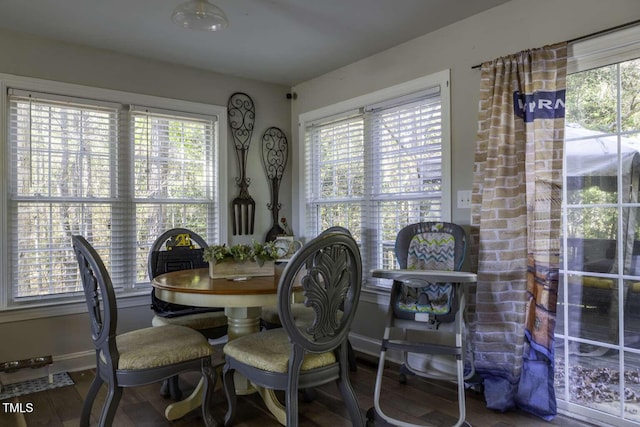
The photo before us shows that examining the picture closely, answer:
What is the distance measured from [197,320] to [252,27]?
2.04m

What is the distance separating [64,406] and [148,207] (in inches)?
62.3

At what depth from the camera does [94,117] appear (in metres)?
3.33

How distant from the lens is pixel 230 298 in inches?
80.8

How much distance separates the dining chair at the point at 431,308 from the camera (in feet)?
7.59

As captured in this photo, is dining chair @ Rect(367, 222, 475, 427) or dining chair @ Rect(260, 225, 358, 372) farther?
dining chair @ Rect(260, 225, 358, 372)

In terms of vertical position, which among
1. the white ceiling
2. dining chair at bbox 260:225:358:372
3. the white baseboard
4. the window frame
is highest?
the white ceiling

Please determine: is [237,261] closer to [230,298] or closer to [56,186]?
[230,298]

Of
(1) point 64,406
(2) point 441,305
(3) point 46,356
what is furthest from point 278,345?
(3) point 46,356

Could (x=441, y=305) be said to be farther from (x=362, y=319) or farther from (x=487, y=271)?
(x=362, y=319)

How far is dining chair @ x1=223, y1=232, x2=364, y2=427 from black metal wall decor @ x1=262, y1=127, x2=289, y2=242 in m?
2.19

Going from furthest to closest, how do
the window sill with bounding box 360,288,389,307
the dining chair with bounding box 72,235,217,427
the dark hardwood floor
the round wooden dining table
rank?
the window sill with bounding box 360,288,389,307, the dark hardwood floor, the round wooden dining table, the dining chair with bounding box 72,235,217,427

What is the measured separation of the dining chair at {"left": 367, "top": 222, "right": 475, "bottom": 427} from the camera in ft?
7.59

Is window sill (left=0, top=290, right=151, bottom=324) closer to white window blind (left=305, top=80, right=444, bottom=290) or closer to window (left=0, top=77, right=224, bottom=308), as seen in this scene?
window (left=0, top=77, right=224, bottom=308)

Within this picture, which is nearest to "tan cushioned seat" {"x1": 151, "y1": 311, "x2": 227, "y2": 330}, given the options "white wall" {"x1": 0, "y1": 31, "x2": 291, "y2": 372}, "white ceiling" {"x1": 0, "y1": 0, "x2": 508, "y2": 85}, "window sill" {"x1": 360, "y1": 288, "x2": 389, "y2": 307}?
"white wall" {"x1": 0, "y1": 31, "x2": 291, "y2": 372}
